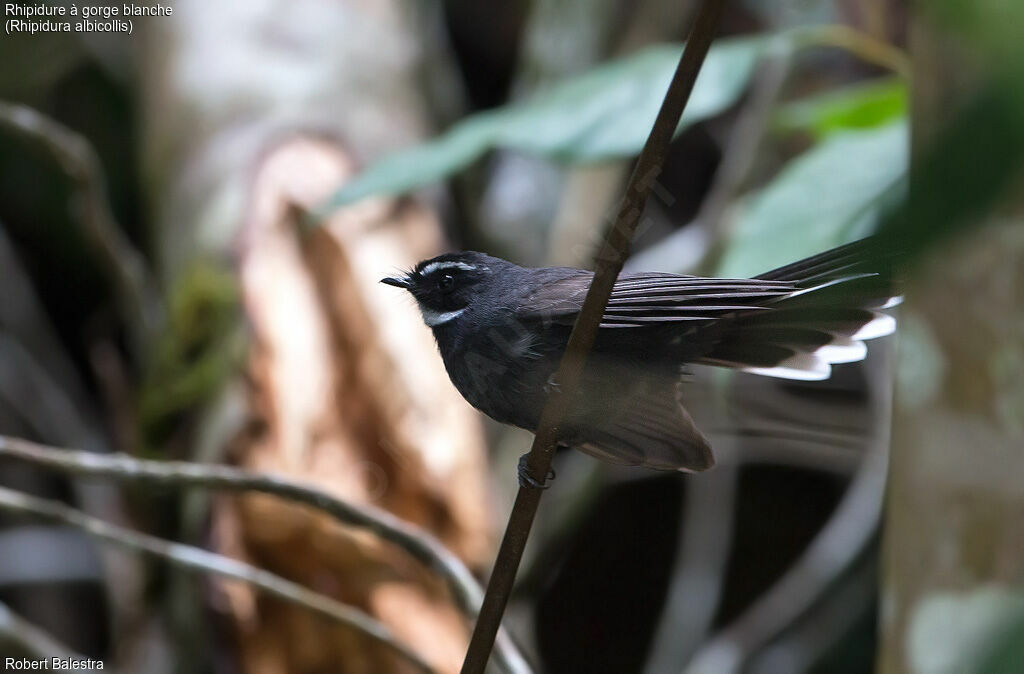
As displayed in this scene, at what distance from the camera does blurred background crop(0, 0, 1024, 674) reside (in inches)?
73.2

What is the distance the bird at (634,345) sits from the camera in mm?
1613

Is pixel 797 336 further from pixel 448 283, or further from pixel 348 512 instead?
pixel 348 512

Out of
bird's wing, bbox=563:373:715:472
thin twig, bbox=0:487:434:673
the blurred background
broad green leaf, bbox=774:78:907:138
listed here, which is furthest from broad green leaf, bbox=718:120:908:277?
thin twig, bbox=0:487:434:673

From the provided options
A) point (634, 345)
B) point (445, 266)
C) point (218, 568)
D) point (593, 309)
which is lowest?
point (218, 568)

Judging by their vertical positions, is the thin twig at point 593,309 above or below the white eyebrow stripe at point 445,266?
below

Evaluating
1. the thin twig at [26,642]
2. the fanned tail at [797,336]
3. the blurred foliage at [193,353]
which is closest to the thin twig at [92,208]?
the blurred foliage at [193,353]

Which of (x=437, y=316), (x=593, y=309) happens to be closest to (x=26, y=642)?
(x=437, y=316)

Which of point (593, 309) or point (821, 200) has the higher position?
point (821, 200)

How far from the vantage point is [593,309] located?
117 cm

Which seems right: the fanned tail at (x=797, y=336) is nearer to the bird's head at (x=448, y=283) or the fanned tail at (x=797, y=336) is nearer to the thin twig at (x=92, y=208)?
the bird's head at (x=448, y=283)

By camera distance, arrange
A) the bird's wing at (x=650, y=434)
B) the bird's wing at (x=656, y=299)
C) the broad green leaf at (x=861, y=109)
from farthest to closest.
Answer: the broad green leaf at (x=861, y=109) < the bird's wing at (x=650, y=434) < the bird's wing at (x=656, y=299)

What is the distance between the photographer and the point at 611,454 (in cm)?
184

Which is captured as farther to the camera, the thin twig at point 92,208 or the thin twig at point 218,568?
the thin twig at point 92,208

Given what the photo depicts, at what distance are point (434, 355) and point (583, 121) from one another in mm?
1252
